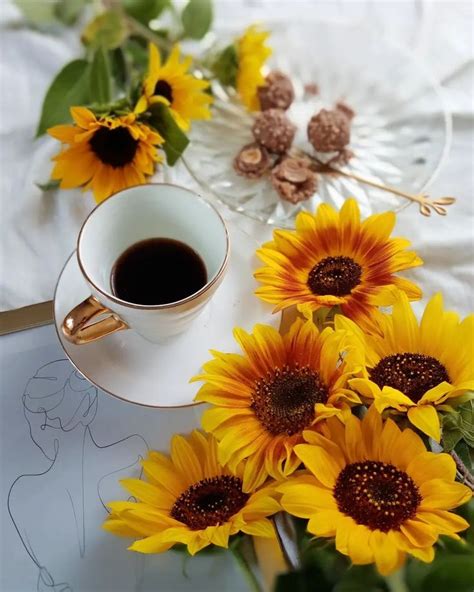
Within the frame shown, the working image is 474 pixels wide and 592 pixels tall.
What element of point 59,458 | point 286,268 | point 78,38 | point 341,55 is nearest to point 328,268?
point 286,268

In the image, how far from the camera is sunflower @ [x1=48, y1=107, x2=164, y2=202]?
1.98ft

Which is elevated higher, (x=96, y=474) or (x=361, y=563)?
(x=361, y=563)

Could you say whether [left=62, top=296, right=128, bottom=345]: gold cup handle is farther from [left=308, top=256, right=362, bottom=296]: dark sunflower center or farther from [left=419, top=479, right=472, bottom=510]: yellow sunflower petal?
[left=419, top=479, right=472, bottom=510]: yellow sunflower petal

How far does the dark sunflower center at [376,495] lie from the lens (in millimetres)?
420

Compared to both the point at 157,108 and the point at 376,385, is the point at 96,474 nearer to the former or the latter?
the point at 376,385

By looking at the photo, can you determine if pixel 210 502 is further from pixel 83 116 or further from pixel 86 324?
pixel 83 116

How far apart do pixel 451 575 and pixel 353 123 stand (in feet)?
1.53

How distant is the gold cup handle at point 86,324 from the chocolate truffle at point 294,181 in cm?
21

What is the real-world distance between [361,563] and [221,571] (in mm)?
106

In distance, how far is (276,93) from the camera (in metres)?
0.72

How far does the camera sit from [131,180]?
637 millimetres

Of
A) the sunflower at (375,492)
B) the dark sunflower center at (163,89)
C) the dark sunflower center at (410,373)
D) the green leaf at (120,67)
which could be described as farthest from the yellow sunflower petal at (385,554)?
the green leaf at (120,67)

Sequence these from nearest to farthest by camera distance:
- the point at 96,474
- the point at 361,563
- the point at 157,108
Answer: the point at 361,563, the point at 96,474, the point at 157,108

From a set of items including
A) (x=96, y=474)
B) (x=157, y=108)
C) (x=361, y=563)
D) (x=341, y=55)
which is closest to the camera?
(x=361, y=563)
